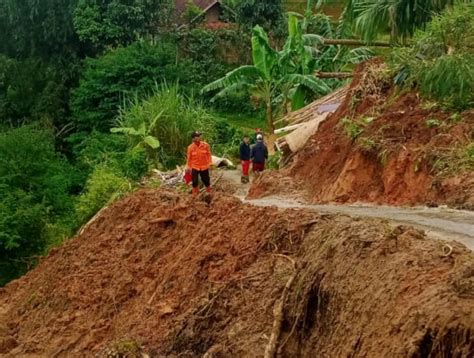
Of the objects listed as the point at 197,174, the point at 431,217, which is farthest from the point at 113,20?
the point at 431,217

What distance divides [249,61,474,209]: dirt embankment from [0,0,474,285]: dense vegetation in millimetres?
553

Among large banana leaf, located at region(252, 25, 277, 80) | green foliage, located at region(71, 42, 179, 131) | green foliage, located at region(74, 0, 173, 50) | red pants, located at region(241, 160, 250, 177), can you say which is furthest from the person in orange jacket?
green foliage, located at region(74, 0, 173, 50)

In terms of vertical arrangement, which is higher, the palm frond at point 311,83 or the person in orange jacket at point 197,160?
the person in orange jacket at point 197,160

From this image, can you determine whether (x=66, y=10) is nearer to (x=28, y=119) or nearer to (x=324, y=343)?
(x=28, y=119)

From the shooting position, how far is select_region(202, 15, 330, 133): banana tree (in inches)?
1054

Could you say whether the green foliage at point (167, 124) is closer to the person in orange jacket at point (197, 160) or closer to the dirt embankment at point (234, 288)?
the dirt embankment at point (234, 288)

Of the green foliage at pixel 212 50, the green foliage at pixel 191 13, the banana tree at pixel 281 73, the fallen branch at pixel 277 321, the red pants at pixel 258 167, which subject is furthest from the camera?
the green foliage at pixel 191 13

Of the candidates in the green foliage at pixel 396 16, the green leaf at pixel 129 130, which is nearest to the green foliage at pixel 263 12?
the green leaf at pixel 129 130

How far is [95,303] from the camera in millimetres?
13289

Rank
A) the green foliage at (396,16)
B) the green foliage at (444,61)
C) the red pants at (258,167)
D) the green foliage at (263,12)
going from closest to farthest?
1. the green foliage at (444,61)
2. the green foliage at (396,16)
3. the red pants at (258,167)
4. the green foliage at (263,12)

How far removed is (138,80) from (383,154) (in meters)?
21.3

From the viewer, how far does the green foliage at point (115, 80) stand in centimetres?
3378

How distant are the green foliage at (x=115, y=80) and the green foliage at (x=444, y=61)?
18.5m

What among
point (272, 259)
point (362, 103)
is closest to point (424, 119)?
point (362, 103)
